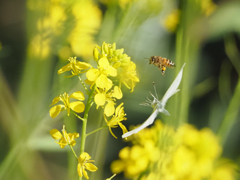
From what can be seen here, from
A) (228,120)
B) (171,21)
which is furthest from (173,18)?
(228,120)

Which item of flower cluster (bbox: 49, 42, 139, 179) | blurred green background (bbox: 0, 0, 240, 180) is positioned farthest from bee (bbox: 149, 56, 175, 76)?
flower cluster (bbox: 49, 42, 139, 179)

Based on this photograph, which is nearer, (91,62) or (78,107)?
(78,107)

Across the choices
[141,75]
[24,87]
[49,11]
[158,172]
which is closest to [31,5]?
[49,11]

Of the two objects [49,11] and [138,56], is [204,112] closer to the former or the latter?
[138,56]

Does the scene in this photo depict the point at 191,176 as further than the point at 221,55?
No

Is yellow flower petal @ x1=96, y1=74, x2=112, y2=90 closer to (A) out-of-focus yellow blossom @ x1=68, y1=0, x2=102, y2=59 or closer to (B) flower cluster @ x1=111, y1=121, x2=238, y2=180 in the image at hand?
(B) flower cluster @ x1=111, y1=121, x2=238, y2=180

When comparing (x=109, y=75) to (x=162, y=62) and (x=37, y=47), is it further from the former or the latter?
(x=37, y=47)
